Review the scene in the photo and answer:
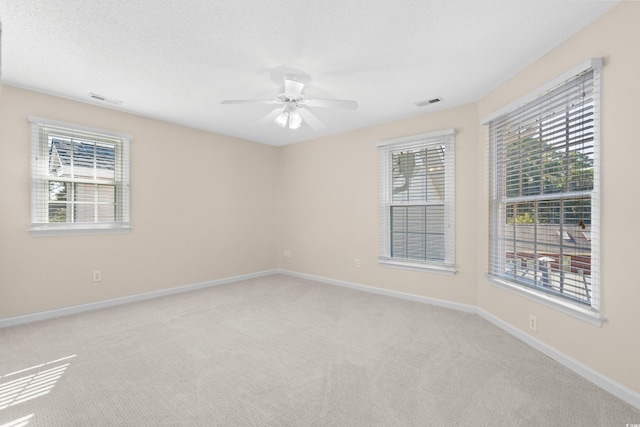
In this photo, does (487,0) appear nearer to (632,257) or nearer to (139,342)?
(632,257)

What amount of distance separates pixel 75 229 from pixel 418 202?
4.26m

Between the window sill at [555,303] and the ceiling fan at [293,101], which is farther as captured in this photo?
the ceiling fan at [293,101]

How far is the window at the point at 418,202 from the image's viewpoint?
377 cm

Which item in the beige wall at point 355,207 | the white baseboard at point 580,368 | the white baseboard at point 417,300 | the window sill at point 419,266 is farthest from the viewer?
the window sill at point 419,266

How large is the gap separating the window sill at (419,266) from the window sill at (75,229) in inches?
140

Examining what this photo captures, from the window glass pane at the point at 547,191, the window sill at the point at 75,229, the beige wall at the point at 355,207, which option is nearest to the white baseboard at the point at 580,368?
the window glass pane at the point at 547,191

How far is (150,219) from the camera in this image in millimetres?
4129

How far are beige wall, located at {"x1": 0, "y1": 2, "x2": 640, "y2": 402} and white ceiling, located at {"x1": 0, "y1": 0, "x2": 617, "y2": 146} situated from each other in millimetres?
291

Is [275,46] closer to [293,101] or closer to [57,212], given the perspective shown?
[293,101]

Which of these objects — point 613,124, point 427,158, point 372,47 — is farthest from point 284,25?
point 427,158

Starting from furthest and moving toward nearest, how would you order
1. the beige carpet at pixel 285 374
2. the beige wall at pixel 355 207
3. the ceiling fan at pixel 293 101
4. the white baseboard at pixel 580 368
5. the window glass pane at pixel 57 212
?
the beige wall at pixel 355 207 < the window glass pane at pixel 57 212 < the ceiling fan at pixel 293 101 < the white baseboard at pixel 580 368 < the beige carpet at pixel 285 374

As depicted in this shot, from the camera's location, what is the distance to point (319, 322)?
3.23 metres

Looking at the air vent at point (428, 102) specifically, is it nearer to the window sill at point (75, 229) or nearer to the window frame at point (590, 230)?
the window frame at point (590, 230)

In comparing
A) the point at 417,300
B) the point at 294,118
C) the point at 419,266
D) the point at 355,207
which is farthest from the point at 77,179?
the point at 417,300
